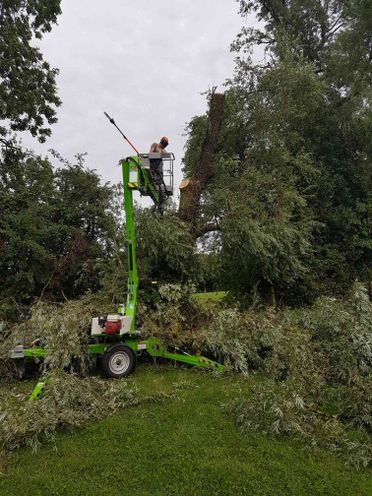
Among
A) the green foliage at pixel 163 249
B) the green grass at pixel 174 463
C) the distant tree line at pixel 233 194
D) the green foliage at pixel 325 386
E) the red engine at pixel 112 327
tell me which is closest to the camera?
the green grass at pixel 174 463

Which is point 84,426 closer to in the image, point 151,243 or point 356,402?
point 356,402

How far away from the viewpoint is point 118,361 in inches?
222

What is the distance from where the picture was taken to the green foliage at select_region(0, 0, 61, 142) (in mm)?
11273

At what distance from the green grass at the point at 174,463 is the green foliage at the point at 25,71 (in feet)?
34.0

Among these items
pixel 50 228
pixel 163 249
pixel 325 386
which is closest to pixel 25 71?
pixel 50 228

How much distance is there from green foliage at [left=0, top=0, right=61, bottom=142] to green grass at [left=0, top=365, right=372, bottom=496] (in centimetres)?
1036

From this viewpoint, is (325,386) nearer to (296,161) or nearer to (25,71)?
(296,161)

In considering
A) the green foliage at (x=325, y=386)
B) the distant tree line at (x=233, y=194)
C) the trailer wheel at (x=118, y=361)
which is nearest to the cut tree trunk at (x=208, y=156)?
the distant tree line at (x=233, y=194)

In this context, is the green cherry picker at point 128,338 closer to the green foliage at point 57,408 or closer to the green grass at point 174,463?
the green foliage at point 57,408

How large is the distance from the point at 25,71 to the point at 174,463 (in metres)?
12.1

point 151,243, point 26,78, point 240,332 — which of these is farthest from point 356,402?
point 26,78

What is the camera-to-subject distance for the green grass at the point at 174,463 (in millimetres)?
3229

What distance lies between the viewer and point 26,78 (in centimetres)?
1199

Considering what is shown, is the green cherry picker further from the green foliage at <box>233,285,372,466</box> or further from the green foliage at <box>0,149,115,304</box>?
the green foliage at <box>0,149,115,304</box>
